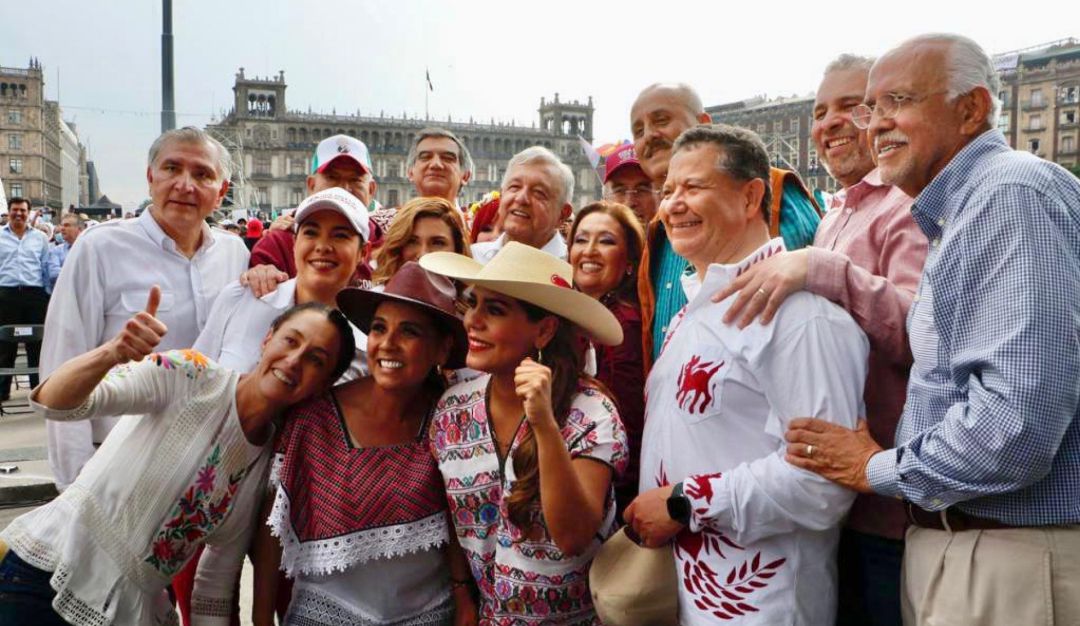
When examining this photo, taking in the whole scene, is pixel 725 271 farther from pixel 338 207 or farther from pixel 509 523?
pixel 338 207

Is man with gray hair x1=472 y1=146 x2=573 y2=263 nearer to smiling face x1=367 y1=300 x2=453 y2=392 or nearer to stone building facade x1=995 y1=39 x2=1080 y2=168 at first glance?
smiling face x1=367 y1=300 x2=453 y2=392

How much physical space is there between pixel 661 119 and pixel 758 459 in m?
1.92

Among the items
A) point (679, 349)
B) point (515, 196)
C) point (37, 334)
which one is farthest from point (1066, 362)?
point (37, 334)

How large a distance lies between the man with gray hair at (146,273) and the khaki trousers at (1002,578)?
2.81 metres

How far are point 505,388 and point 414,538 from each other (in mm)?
534

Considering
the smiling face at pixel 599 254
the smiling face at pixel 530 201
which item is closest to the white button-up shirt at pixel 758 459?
the smiling face at pixel 599 254

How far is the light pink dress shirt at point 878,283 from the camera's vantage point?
2.03 m

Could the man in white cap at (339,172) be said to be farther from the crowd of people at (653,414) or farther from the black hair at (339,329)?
the black hair at (339,329)

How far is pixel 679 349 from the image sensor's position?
84.4 inches

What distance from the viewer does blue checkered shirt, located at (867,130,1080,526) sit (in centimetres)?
157

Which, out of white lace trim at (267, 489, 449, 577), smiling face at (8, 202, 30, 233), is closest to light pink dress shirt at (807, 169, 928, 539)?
white lace trim at (267, 489, 449, 577)

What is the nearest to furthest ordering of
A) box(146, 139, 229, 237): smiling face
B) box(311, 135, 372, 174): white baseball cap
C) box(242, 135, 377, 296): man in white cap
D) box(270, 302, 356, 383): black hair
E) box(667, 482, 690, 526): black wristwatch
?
box(667, 482, 690, 526): black wristwatch → box(270, 302, 356, 383): black hair → box(146, 139, 229, 237): smiling face → box(242, 135, 377, 296): man in white cap → box(311, 135, 372, 174): white baseball cap

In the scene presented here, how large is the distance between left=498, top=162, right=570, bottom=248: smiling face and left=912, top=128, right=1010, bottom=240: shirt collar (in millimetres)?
1938

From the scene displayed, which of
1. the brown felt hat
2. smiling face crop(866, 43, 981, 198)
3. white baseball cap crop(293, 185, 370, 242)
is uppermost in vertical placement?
smiling face crop(866, 43, 981, 198)
